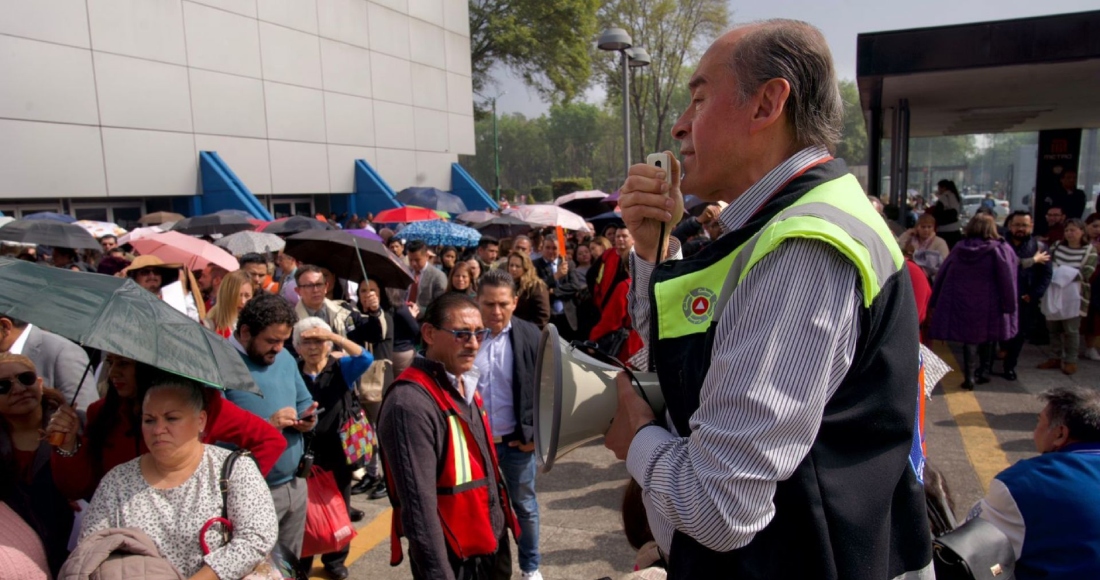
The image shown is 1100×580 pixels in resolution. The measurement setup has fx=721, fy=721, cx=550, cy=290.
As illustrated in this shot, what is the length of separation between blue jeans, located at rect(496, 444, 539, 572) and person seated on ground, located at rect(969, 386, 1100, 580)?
2.31 m

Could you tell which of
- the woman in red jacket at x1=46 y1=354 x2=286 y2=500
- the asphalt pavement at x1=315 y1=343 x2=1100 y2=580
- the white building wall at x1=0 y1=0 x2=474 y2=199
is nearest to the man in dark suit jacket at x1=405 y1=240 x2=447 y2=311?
the asphalt pavement at x1=315 y1=343 x2=1100 y2=580

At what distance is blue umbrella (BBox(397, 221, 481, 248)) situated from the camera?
37.8ft

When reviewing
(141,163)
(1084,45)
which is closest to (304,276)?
(1084,45)

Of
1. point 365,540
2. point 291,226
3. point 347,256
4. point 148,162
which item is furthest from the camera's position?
point 148,162

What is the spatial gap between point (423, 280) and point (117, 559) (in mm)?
5994

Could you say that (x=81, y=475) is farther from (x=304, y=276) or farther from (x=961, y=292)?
(x=961, y=292)

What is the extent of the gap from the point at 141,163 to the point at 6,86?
3.24 metres

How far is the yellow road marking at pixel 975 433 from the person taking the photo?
5668 mm

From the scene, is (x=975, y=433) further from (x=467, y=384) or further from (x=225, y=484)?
(x=225, y=484)

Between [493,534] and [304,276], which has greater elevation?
[304,276]

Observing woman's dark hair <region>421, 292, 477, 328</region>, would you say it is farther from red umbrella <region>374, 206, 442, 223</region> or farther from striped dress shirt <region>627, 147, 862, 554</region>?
red umbrella <region>374, 206, 442, 223</region>

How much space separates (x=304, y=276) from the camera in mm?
5828

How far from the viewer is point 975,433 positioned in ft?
21.3

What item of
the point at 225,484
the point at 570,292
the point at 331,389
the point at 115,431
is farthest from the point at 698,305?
the point at 570,292
